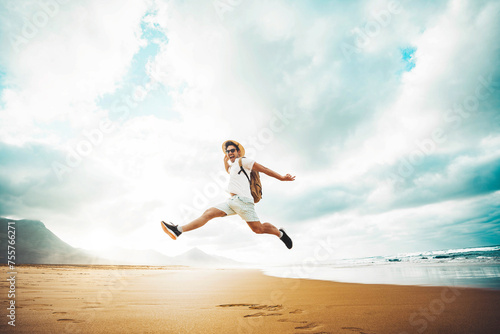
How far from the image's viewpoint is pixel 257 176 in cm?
498

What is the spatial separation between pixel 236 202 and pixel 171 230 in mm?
1262

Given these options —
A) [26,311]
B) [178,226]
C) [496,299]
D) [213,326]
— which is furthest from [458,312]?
[26,311]

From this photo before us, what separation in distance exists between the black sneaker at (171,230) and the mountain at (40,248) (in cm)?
6718

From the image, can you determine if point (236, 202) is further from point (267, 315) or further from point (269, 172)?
point (267, 315)

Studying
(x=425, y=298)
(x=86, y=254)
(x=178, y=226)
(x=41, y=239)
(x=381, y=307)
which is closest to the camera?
(x=381, y=307)

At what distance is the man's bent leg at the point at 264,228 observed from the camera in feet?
15.5

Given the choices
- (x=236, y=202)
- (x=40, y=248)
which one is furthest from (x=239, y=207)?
(x=40, y=248)

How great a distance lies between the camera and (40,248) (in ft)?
231

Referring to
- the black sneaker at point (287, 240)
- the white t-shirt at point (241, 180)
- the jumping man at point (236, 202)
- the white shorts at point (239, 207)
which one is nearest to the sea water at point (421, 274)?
the black sneaker at point (287, 240)

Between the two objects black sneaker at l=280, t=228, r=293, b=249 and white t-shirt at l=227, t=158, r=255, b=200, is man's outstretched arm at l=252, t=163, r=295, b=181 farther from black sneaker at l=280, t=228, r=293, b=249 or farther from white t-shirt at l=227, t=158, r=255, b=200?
black sneaker at l=280, t=228, r=293, b=249

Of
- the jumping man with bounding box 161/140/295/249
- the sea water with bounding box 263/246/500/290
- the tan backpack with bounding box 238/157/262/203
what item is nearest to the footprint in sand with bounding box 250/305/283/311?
the jumping man with bounding box 161/140/295/249

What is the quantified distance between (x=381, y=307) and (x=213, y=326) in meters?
2.17

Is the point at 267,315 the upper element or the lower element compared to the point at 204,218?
lower

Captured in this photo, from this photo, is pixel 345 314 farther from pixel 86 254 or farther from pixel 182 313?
pixel 86 254
